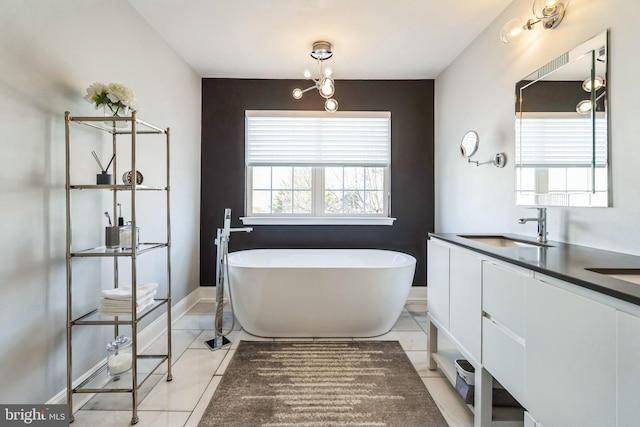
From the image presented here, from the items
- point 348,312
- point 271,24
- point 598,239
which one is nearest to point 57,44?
point 271,24

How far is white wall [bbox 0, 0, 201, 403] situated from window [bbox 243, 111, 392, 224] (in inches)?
62.7

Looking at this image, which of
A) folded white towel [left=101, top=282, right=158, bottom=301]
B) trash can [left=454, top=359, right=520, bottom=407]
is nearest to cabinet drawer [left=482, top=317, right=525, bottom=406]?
trash can [left=454, top=359, right=520, bottom=407]

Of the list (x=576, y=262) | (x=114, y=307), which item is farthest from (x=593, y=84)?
(x=114, y=307)

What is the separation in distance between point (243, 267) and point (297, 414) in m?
1.11

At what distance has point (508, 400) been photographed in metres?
1.63

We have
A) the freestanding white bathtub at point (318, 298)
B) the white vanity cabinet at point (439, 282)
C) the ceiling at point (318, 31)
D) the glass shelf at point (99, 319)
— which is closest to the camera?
the glass shelf at point (99, 319)

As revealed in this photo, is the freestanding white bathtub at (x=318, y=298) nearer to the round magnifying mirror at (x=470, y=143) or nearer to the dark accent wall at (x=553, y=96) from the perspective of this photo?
the round magnifying mirror at (x=470, y=143)

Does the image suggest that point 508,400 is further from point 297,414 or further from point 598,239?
point 297,414

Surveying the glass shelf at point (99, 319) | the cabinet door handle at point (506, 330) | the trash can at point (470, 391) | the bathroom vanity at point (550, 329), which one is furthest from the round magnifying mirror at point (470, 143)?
the glass shelf at point (99, 319)

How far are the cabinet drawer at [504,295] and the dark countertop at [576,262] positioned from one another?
58mm

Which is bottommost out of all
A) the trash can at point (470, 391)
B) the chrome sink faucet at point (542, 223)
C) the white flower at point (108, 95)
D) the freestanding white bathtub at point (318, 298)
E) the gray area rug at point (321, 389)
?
the gray area rug at point (321, 389)

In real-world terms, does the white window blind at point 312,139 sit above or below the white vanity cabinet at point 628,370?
above

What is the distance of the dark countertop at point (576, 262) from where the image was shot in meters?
0.82

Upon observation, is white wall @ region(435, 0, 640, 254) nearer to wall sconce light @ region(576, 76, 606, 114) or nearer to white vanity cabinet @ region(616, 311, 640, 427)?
wall sconce light @ region(576, 76, 606, 114)
